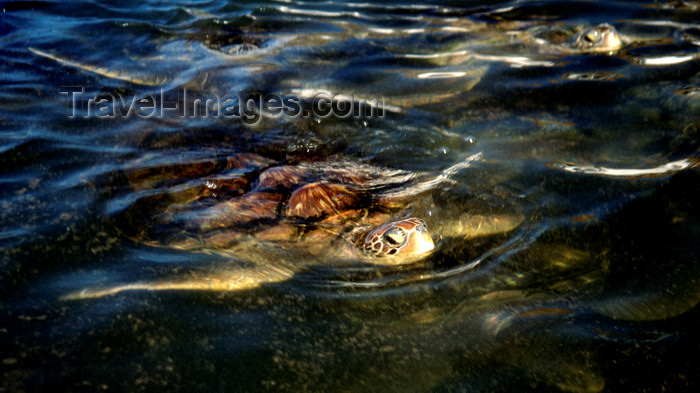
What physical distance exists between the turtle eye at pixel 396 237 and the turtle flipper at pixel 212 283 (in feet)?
1.59

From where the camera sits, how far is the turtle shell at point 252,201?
262 cm

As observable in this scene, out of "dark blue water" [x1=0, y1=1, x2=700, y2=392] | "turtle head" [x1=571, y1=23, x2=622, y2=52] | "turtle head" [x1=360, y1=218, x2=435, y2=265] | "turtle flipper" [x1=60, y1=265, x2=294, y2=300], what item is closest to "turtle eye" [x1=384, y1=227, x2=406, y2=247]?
"turtle head" [x1=360, y1=218, x2=435, y2=265]

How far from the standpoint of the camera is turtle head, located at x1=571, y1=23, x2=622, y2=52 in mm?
5178

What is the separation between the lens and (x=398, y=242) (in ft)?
8.01

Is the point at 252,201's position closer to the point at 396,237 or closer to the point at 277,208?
the point at 277,208

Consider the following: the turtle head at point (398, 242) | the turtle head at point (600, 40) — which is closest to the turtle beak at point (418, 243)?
the turtle head at point (398, 242)

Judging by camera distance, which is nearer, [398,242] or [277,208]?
[398,242]

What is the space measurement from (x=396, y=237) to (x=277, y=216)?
0.70 metres

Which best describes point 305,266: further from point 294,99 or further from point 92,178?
point 294,99

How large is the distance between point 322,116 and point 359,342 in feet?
8.35

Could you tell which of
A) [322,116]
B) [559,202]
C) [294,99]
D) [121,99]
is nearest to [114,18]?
[121,99]

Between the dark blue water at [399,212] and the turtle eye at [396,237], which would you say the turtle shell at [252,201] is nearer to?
the dark blue water at [399,212]

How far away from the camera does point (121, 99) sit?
4621 millimetres

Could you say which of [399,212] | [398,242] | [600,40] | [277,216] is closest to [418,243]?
[398,242]
